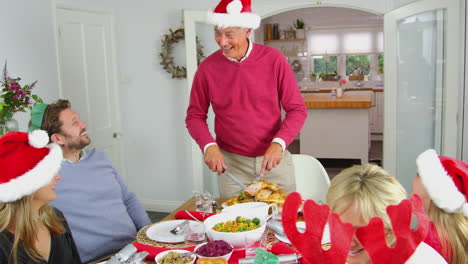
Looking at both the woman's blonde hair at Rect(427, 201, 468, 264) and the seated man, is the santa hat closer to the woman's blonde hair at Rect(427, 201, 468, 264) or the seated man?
the seated man

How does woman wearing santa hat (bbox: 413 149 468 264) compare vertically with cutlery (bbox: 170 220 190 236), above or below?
above

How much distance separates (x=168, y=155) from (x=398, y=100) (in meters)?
2.28

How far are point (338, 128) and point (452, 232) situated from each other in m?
4.78

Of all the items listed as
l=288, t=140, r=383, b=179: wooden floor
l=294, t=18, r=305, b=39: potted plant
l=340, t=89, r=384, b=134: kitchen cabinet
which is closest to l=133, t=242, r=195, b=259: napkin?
l=288, t=140, r=383, b=179: wooden floor

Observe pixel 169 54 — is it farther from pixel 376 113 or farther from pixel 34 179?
pixel 376 113

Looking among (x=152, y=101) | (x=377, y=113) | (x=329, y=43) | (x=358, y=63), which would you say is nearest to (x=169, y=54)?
(x=152, y=101)

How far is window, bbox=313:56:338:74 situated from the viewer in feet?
30.1

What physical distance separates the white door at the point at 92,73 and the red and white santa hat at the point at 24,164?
8.48 feet

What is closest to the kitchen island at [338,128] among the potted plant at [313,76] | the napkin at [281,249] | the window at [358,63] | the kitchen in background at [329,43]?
the kitchen in background at [329,43]

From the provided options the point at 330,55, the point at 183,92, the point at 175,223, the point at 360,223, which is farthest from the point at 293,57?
the point at 360,223

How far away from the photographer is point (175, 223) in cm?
189

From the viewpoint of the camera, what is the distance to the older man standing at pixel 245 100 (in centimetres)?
236

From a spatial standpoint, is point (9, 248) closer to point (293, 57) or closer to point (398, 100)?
point (398, 100)

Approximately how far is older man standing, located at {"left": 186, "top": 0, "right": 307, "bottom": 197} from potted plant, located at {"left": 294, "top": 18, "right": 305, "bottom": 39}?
671 cm
